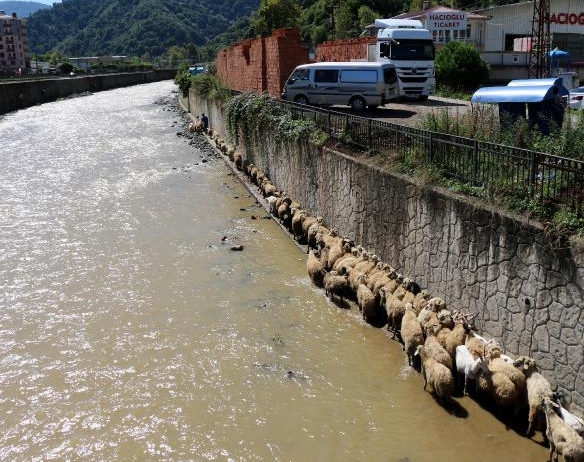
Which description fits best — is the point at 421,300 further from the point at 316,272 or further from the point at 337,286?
the point at 316,272

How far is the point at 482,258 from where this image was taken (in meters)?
8.50

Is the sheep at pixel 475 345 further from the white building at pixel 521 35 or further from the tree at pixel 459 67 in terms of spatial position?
the white building at pixel 521 35

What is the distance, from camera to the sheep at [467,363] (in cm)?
777

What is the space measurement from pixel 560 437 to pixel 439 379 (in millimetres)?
1673

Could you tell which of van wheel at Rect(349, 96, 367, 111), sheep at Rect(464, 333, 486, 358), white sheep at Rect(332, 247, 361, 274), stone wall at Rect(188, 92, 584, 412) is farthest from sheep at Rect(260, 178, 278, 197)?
sheep at Rect(464, 333, 486, 358)

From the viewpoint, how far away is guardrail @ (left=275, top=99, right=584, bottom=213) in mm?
7703

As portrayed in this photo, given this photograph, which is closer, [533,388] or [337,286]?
[533,388]

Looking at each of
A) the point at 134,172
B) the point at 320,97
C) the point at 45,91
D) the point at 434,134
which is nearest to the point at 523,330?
the point at 434,134

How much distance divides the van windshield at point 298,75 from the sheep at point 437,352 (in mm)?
15373

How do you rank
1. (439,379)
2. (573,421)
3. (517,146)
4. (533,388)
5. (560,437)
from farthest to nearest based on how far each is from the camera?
(517,146) < (439,379) < (533,388) < (573,421) < (560,437)

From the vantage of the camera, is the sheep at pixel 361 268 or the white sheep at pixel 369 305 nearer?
the white sheep at pixel 369 305

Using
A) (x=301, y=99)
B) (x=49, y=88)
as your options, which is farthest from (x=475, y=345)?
(x=49, y=88)

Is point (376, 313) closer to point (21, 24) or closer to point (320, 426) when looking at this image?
point (320, 426)

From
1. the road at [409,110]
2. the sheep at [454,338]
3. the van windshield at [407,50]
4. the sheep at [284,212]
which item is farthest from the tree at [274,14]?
the sheep at [454,338]
